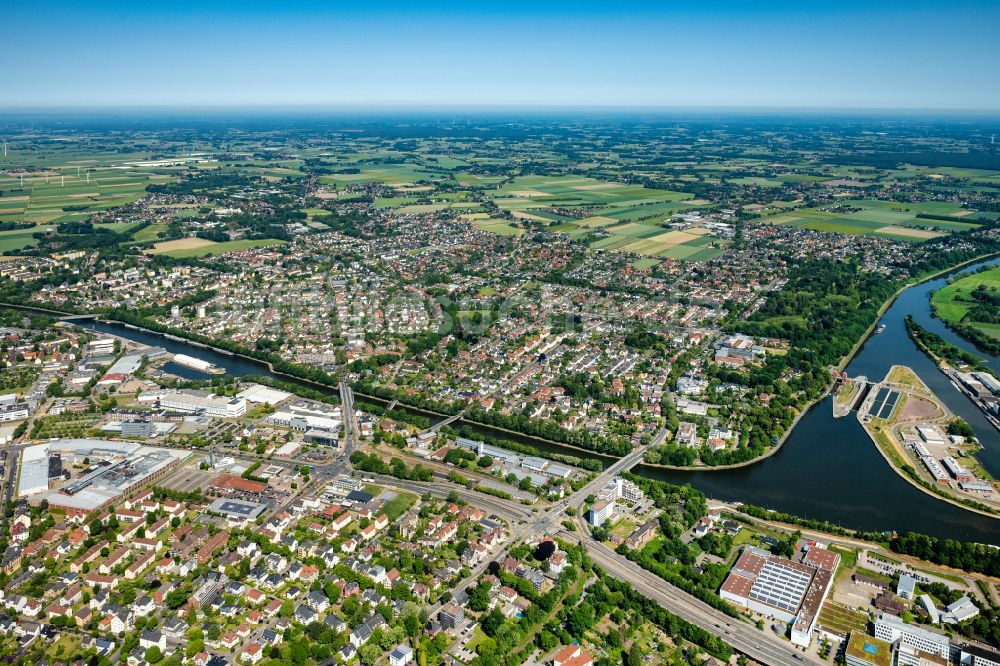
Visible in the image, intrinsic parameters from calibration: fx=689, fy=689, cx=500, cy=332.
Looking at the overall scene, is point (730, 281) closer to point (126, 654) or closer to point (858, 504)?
point (858, 504)

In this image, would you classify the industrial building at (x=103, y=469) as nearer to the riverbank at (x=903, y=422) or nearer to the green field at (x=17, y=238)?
the riverbank at (x=903, y=422)

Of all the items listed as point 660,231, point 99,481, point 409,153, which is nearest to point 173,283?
point 99,481

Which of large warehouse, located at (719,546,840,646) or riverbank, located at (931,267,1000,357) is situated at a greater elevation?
riverbank, located at (931,267,1000,357)

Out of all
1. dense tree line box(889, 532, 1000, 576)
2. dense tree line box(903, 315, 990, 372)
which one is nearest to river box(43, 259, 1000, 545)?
dense tree line box(889, 532, 1000, 576)

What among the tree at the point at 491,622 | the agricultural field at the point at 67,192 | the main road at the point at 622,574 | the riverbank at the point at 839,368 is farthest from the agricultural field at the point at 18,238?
the riverbank at the point at 839,368

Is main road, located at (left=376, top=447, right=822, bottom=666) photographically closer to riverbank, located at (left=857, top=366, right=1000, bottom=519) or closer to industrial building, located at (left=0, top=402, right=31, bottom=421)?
riverbank, located at (left=857, top=366, right=1000, bottom=519)

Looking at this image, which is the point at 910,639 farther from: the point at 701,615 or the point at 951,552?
the point at 701,615
